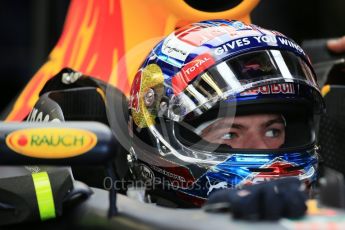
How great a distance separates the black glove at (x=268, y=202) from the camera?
1538 mm

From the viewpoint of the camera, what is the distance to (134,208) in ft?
5.89

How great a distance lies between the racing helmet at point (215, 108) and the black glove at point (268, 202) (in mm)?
608

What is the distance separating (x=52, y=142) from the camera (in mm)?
1675

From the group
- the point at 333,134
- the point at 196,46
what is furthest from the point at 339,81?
the point at 196,46

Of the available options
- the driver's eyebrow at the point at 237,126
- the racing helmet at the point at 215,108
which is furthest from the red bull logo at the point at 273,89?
the driver's eyebrow at the point at 237,126

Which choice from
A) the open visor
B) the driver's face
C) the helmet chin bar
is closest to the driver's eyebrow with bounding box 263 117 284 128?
the driver's face

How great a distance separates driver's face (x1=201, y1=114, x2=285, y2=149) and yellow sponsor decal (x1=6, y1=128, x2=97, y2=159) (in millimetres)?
685

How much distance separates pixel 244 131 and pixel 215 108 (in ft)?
0.41

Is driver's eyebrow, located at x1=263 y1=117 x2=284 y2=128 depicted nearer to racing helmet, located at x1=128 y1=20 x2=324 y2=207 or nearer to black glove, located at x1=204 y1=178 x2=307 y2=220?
racing helmet, located at x1=128 y1=20 x2=324 y2=207

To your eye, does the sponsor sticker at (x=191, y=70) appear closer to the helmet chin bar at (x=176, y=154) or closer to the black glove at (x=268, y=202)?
the helmet chin bar at (x=176, y=154)

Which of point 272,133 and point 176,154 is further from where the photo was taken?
point 272,133

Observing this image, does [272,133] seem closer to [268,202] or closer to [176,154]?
[176,154]

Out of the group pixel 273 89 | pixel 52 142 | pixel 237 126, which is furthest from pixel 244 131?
pixel 52 142

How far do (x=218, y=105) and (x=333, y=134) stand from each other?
753 mm
